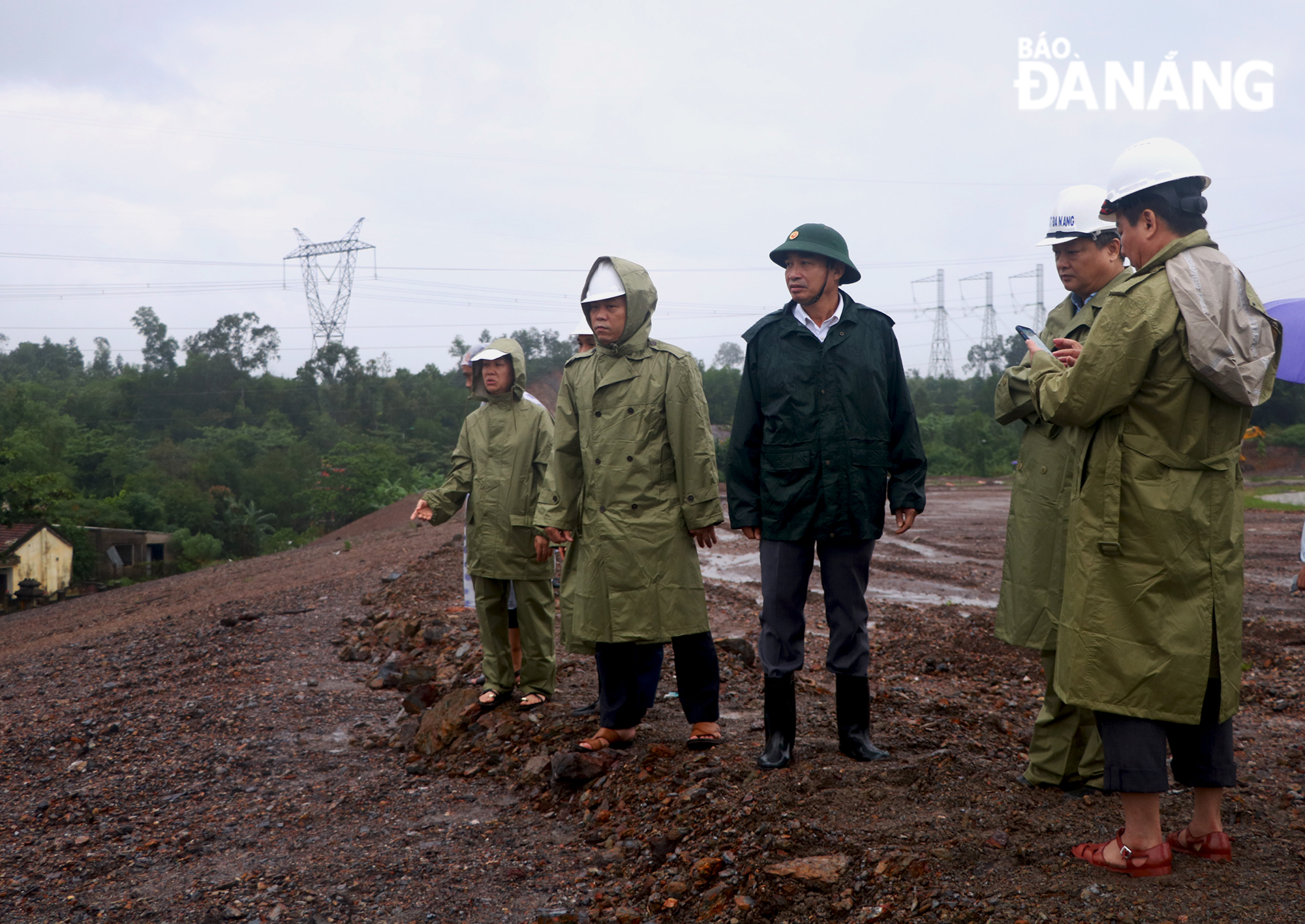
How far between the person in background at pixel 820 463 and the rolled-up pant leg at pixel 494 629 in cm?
197

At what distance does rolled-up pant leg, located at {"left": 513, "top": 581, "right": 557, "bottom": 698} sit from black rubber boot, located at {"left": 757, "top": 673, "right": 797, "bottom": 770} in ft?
5.92

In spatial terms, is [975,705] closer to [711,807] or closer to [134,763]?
[711,807]

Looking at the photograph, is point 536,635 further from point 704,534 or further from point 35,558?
point 35,558

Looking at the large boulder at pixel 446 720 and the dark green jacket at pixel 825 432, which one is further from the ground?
the dark green jacket at pixel 825 432

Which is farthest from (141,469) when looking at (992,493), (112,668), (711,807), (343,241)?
(711,807)

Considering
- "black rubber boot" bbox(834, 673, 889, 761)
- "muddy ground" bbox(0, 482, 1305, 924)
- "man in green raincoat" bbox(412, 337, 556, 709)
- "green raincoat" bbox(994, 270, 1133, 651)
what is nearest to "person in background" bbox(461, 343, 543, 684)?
"man in green raincoat" bbox(412, 337, 556, 709)

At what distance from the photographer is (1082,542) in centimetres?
265

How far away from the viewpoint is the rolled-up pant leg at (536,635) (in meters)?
5.32

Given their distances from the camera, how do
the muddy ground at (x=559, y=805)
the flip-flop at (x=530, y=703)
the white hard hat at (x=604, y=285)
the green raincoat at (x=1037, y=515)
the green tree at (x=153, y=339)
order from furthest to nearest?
the green tree at (x=153, y=339)
the flip-flop at (x=530, y=703)
the white hard hat at (x=604, y=285)
the green raincoat at (x=1037, y=515)
the muddy ground at (x=559, y=805)

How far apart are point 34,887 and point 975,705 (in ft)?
14.1

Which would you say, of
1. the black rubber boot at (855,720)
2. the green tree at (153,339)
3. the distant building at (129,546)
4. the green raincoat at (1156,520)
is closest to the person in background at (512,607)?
the black rubber boot at (855,720)

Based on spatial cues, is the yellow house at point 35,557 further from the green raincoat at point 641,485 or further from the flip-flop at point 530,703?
the green raincoat at point 641,485

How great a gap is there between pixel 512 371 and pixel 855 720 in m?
2.72

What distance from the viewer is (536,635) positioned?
5.34 metres
